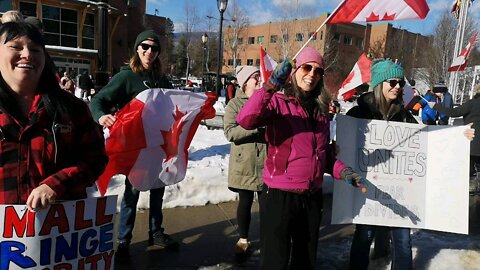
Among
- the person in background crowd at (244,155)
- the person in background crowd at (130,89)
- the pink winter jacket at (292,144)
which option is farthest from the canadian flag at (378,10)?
the person in background crowd at (130,89)

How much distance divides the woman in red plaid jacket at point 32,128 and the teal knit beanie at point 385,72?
2.22 m

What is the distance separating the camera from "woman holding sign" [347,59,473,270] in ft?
9.78

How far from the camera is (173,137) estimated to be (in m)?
3.75

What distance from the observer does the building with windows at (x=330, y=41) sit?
137 feet

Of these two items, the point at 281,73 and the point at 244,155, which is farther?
the point at 244,155

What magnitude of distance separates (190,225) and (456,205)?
2814 mm

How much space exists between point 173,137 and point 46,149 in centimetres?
190

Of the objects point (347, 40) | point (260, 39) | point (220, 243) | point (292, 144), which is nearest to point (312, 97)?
point (292, 144)

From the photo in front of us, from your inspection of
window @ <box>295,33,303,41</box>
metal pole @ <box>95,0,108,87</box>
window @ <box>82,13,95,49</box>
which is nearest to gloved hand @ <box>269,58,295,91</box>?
metal pole @ <box>95,0,108,87</box>

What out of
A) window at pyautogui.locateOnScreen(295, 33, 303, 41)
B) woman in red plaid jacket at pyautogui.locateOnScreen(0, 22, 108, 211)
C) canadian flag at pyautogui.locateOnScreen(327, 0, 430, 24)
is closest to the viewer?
woman in red plaid jacket at pyautogui.locateOnScreen(0, 22, 108, 211)

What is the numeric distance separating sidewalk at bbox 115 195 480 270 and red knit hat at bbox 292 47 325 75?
2.05 meters

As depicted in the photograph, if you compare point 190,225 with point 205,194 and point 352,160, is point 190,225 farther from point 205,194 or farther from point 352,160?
point 352,160

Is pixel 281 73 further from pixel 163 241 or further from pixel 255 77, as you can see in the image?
pixel 163 241

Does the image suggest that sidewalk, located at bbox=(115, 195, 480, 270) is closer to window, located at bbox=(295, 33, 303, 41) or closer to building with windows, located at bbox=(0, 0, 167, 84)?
building with windows, located at bbox=(0, 0, 167, 84)
